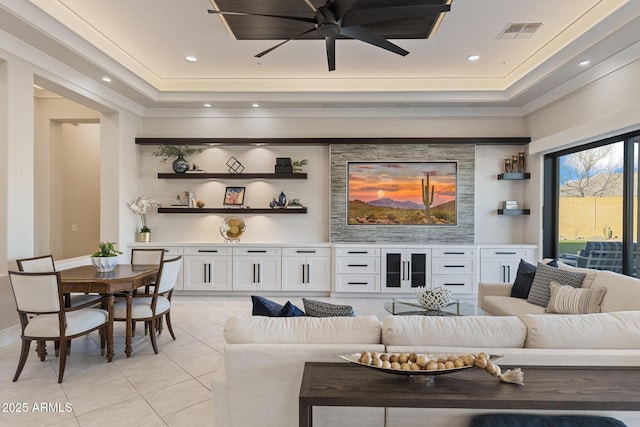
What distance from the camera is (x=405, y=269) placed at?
564cm

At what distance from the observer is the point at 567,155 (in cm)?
515

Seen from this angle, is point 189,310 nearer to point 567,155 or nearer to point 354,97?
point 354,97

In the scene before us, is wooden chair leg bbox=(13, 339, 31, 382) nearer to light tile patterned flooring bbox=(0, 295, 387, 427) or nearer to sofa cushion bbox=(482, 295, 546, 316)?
light tile patterned flooring bbox=(0, 295, 387, 427)

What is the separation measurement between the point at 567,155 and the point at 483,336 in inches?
174

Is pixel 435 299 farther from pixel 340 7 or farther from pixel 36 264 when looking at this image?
pixel 36 264

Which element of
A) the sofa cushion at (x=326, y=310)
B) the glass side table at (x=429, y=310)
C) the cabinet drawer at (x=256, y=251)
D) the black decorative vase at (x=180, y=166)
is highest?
the black decorative vase at (x=180, y=166)

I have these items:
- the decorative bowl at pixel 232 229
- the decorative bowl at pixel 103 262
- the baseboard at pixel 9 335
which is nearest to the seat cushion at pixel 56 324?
the decorative bowl at pixel 103 262

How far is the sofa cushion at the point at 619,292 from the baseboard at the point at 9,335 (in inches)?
217

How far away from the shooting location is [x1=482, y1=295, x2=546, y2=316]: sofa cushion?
3445 mm

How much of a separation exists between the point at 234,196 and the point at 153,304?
9.21 feet

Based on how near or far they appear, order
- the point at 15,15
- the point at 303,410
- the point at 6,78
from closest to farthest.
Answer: the point at 303,410 < the point at 15,15 < the point at 6,78

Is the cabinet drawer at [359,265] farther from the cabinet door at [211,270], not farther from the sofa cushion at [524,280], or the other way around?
the sofa cushion at [524,280]

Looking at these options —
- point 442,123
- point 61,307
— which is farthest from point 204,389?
point 442,123

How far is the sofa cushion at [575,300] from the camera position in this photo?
123 inches
